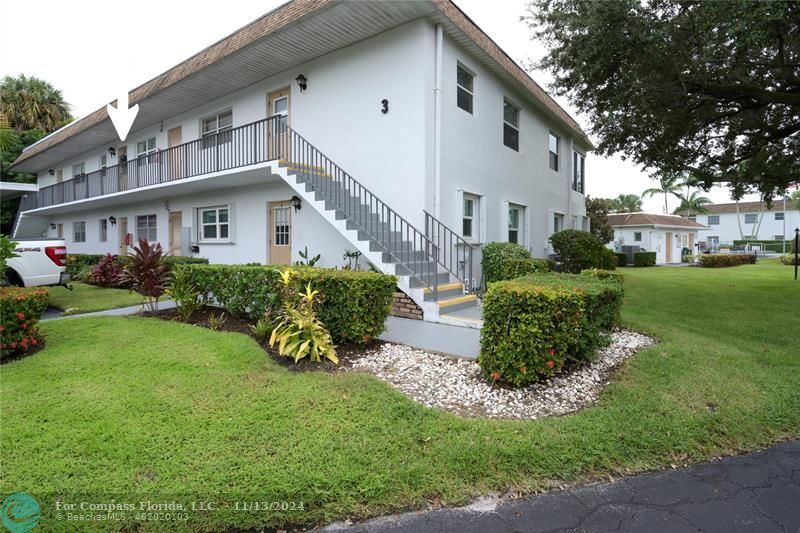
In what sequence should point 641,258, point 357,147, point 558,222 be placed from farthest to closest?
point 641,258, point 558,222, point 357,147

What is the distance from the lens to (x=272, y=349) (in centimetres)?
515

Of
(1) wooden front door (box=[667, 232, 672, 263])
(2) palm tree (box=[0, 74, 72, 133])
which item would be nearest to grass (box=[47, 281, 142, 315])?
(2) palm tree (box=[0, 74, 72, 133])

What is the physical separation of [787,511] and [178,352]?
218 inches

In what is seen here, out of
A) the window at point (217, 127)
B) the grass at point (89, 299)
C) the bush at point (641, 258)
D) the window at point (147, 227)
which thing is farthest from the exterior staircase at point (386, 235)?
the bush at point (641, 258)

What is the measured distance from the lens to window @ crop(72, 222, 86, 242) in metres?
20.1

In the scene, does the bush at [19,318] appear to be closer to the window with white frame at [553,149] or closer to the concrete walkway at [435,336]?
the concrete walkway at [435,336]

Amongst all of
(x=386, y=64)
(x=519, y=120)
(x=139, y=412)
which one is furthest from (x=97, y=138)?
(x=139, y=412)

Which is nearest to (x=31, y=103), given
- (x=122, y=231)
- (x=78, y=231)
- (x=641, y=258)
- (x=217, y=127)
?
(x=78, y=231)

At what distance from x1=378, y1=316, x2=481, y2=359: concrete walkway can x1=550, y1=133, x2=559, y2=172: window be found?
34.4 feet

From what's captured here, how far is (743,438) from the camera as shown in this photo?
3.29 meters

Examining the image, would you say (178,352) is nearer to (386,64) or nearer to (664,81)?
(386,64)

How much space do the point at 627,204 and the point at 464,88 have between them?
53116 mm

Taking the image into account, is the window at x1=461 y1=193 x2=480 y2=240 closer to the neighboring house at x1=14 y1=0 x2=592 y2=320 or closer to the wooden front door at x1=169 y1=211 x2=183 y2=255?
the neighboring house at x1=14 y1=0 x2=592 y2=320

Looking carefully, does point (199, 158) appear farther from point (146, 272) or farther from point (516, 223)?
point (516, 223)
